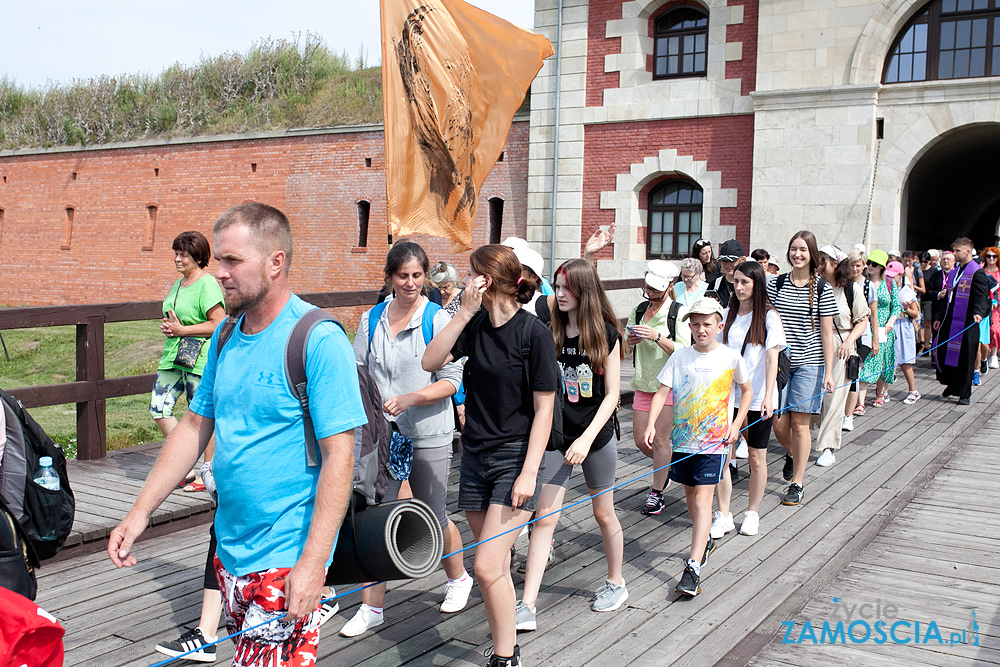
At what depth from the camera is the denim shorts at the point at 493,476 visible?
380cm

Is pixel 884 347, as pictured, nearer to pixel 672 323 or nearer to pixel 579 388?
pixel 672 323

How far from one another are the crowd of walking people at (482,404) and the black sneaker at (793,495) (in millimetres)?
36

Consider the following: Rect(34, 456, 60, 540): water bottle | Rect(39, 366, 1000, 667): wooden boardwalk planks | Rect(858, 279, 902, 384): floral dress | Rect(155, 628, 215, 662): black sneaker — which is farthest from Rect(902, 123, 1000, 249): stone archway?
Rect(34, 456, 60, 540): water bottle

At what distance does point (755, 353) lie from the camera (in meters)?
6.05

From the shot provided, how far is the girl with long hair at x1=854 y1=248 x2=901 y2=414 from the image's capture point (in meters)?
9.98

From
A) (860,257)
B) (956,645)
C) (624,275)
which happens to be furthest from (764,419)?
(624,275)

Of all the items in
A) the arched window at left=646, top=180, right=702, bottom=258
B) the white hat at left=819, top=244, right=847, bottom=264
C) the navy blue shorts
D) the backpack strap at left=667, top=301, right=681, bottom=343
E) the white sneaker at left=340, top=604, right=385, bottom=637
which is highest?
the arched window at left=646, top=180, right=702, bottom=258

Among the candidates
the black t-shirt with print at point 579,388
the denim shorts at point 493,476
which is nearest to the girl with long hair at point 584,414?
the black t-shirt with print at point 579,388

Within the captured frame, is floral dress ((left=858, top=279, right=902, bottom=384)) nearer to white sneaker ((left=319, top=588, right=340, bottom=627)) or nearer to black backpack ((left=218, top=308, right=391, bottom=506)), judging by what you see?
white sneaker ((left=319, top=588, right=340, bottom=627))

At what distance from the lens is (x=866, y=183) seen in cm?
1628

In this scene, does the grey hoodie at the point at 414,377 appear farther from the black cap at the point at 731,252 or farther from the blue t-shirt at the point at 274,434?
the black cap at the point at 731,252

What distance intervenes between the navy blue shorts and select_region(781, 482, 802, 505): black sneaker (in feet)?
6.14

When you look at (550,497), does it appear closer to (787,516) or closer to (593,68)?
(787,516)

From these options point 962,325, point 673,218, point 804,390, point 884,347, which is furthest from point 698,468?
point 673,218
